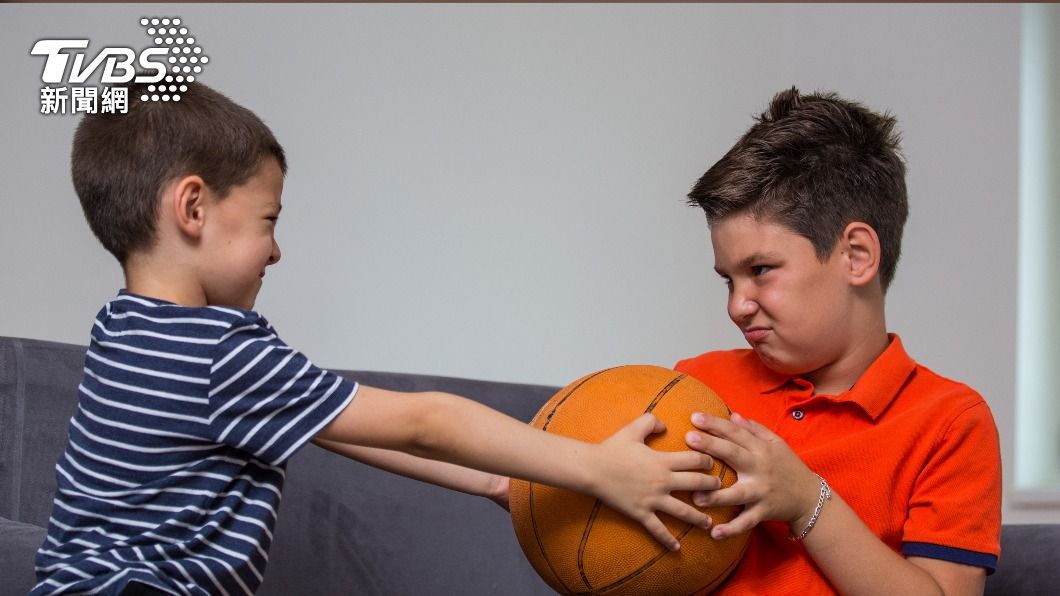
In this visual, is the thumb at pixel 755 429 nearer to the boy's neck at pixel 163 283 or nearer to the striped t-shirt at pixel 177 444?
the striped t-shirt at pixel 177 444

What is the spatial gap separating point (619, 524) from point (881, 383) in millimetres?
550

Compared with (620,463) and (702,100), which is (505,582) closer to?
(620,463)

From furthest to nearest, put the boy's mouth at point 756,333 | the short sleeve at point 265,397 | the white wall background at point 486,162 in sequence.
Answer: the white wall background at point 486,162, the boy's mouth at point 756,333, the short sleeve at point 265,397

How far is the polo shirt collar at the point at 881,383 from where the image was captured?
67.0 inches

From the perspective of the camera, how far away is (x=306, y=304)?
3.10 m

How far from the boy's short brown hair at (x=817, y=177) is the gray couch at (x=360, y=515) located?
75 cm

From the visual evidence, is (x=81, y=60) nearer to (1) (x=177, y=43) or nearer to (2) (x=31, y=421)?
(1) (x=177, y=43)

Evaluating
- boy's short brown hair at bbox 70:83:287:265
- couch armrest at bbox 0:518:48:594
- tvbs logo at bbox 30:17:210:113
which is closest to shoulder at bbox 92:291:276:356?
boy's short brown hair at bbox 70:83:287:265

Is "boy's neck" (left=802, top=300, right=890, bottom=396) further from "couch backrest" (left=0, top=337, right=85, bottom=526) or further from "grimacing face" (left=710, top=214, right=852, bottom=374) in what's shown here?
"couch backrest" (left=0, top=337, right=85, bottom=526)

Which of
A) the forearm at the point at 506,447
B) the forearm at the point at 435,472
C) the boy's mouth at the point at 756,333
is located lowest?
the forearm at the point at 435,472

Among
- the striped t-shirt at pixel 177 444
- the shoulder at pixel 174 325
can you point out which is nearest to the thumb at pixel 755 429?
the striped t-shirt at pixel 177 444

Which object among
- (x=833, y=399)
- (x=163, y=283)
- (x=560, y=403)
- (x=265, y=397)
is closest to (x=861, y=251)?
(x=833, y=399)

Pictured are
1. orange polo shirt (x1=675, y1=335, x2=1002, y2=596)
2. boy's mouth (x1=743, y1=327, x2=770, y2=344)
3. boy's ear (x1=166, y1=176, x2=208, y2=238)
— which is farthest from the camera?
boy's mouth (x1=743, y1=327, x2=770, y2=344)

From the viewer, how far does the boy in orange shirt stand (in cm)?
155
